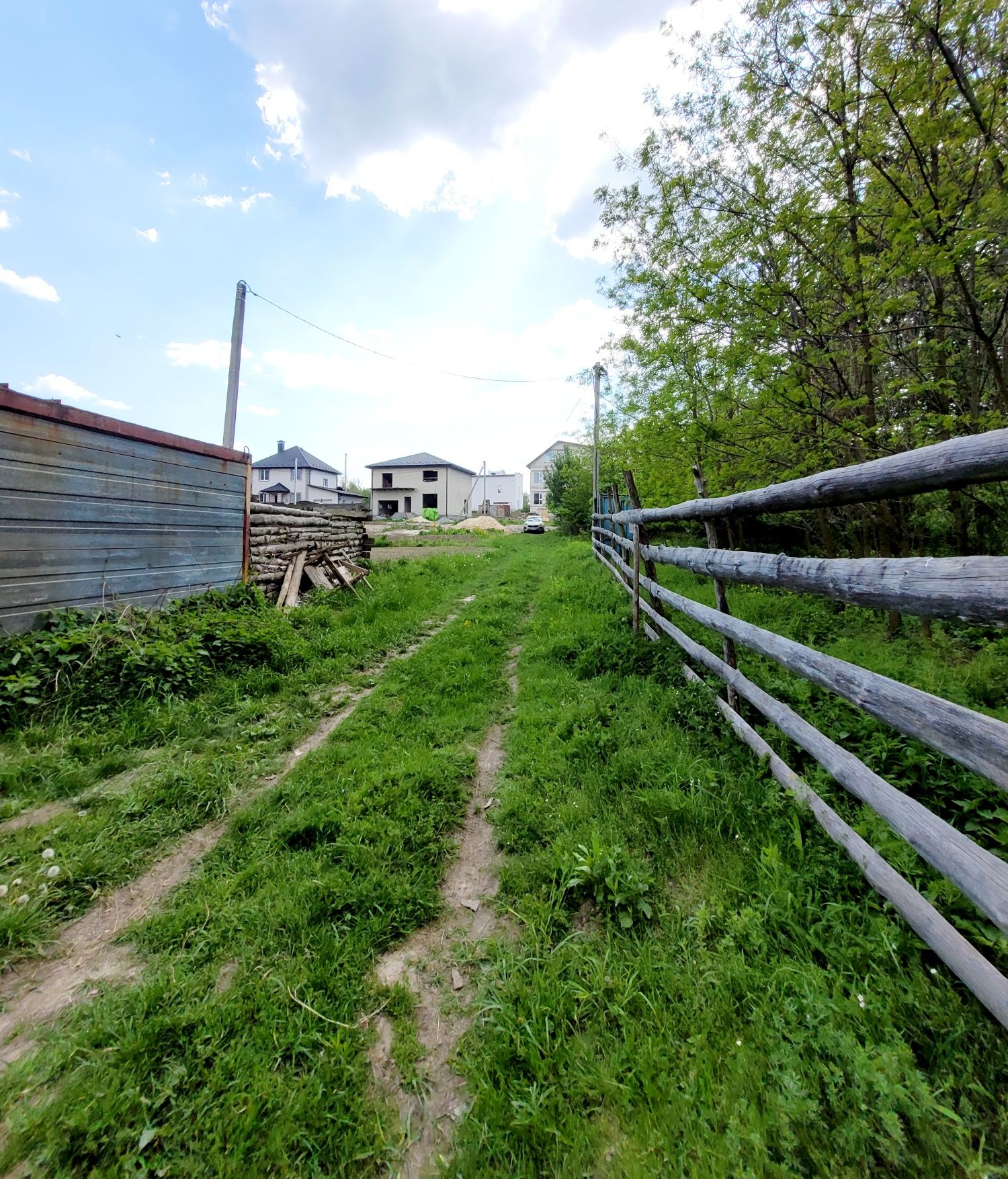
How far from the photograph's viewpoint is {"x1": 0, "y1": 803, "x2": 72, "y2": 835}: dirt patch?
8.82ft

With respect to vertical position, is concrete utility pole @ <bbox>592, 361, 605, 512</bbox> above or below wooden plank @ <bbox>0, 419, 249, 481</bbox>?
above

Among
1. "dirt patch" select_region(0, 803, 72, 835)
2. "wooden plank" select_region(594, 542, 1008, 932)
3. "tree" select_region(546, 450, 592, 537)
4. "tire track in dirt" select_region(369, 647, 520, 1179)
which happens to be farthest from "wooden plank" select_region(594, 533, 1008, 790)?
"tree" select_region(546, 450, 592, 537)

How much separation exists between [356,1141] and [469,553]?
15.2m

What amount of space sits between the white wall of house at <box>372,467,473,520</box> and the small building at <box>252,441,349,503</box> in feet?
12.0

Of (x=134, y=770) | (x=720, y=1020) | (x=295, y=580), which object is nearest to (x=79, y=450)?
(x=295, y=580)

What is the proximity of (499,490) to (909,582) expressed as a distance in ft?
200

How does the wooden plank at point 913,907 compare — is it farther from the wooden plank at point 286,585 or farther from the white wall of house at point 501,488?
the white wall of house at point 501,488

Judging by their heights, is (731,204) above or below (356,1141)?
above

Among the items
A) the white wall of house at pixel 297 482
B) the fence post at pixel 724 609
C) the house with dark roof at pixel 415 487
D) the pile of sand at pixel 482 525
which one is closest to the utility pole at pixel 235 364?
the fence post at pixel 724 609

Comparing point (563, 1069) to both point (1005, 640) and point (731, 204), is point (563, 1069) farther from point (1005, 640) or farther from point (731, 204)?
point (731, 204)

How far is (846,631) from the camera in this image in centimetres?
513

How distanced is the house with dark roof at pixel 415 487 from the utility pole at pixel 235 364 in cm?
3625

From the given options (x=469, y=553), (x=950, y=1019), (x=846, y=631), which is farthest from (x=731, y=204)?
(x=469, y=553)

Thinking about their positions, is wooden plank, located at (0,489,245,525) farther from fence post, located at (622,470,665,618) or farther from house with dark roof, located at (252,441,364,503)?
house with dark roof, located at (252,441,364,503)
